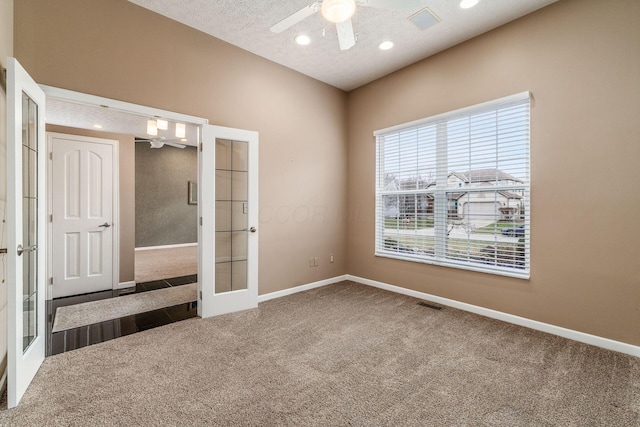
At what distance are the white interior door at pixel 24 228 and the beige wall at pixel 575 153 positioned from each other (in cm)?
403

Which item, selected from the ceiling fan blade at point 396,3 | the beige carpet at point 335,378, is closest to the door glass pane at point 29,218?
the beige carpet at point 335,378

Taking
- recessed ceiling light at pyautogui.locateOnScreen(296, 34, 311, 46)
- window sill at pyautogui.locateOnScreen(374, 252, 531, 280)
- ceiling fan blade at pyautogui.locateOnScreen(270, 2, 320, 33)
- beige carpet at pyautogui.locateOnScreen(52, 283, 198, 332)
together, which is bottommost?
beige carpet at pyautogui.locateOnScreen(52, 283, 198, 332)

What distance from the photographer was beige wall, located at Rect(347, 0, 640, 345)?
2486 millimetres

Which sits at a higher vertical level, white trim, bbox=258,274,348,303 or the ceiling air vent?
the ceiling air vent

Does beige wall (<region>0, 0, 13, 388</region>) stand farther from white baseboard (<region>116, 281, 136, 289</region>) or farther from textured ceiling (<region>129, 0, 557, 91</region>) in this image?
white baseboard (<region>116, 281, 136, 289</region>)

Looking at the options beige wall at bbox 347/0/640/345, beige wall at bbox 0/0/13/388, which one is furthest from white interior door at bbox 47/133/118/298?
beige wall at bbox 347/0/640/345

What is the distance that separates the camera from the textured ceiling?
2.87 meters

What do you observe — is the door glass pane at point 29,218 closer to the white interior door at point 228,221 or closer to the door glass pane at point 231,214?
the white interior door at point 228,221

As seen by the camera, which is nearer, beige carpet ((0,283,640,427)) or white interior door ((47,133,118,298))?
beige carpet ((0,283,640,427))

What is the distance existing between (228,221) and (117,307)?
1.76m

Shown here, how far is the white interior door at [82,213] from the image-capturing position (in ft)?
13.2

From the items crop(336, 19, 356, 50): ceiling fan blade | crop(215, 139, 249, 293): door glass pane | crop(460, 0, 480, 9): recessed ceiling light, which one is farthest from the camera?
crop(215, 139, 249, 293): door glass pane

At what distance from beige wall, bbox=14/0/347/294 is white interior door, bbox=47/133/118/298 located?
202cm

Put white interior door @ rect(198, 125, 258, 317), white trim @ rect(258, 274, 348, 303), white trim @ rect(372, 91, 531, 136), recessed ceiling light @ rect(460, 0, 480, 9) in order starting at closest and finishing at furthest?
recessed ceiling light @ rect(460, 0, 480, 9) → white trim @ rect(372, 91, 531, 136) → white interior door @ rect(198, 125, 258, 317) → white trim @ rect(258, 274, 348, 303)
